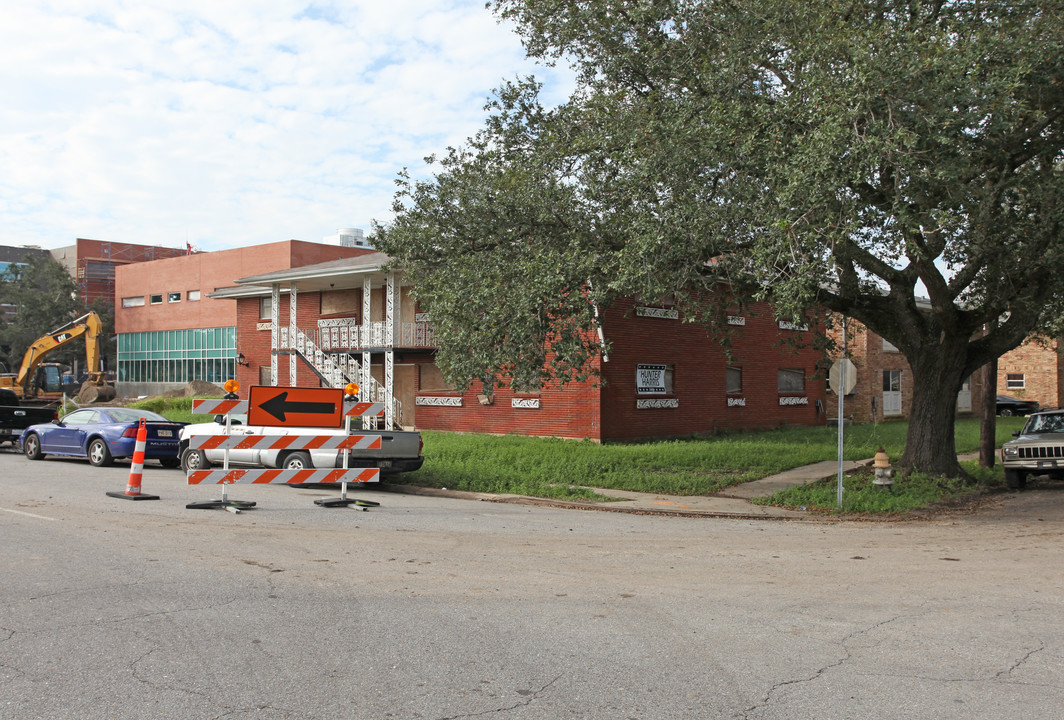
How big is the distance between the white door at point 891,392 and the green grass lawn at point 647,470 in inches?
519

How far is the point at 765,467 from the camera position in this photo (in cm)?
1906

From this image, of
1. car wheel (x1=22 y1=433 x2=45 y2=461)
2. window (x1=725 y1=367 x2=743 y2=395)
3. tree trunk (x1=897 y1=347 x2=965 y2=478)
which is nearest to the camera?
tree trunk (x1=897 y1=347 x2=965 y2=478)

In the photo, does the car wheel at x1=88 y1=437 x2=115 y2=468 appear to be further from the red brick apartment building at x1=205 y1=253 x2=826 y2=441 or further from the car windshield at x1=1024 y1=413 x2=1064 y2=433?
the car windshield at x1=1024 y1=413 x2=1064 y2=433

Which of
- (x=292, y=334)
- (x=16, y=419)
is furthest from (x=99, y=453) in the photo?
(x=292, y=334)

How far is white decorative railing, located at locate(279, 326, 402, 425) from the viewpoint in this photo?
2784 centimetres

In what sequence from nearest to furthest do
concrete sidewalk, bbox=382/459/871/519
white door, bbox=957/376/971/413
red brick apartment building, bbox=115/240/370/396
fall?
concrete sidewalk, bbox=382/459/871/519 → white door, bbox=957/376/971/413 → red brick apartment building, bbox=115/240/370/396

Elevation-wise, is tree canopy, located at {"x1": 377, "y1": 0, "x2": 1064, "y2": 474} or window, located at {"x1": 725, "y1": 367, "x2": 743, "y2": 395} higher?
tree canopy, located at {"x1": 377, "y1": 0, "x2": 1064, "y2": 474}

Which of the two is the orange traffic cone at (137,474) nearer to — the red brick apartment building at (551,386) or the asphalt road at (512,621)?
the asphalt road at (512,621)

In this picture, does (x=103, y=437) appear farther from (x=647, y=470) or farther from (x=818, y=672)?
(x=818, y=672)

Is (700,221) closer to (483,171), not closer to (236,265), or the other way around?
(483,171)

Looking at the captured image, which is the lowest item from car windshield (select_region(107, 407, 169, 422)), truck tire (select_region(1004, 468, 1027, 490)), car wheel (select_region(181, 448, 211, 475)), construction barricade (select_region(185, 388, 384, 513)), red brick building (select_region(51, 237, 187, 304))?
truck tire (select_region(1004, 468, 1027, 490))

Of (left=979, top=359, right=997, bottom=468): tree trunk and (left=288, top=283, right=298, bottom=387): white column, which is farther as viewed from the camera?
(left=288, top=283, right=298, bottom=387): white column

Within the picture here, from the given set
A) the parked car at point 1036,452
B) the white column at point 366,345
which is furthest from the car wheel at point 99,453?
the parked car at point 1036,452

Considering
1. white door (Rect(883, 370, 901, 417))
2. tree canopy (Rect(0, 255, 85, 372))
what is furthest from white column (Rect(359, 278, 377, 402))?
tree canopy (Rect(0, 255, 85, 372))
